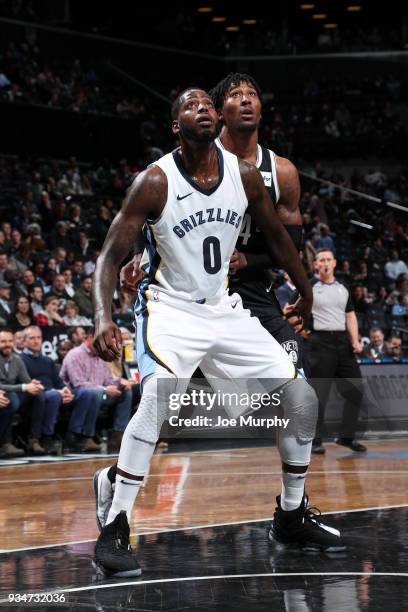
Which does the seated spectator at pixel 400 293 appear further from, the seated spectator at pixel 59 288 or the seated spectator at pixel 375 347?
the seated spectator at pixel 59 288

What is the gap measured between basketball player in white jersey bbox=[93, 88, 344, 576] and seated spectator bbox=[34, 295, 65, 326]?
786 cm

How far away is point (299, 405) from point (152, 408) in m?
0.79

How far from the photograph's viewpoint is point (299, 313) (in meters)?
5.62

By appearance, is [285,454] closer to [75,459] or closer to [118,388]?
[75,459]

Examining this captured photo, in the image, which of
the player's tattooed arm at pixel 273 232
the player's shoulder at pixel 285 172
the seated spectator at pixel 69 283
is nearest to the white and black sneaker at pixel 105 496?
the player's tattooed arm at pixel 273 232

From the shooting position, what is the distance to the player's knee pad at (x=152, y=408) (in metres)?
4.86

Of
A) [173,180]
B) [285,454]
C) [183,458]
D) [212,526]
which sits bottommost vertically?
[183,458]

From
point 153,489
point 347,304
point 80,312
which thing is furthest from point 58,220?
point 153,489

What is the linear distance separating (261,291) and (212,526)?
1.34m

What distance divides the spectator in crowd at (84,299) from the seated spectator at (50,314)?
86 cm

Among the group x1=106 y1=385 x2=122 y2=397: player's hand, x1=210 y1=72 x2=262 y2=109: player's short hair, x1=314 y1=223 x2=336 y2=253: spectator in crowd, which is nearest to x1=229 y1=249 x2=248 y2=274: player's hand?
x1=210 y1=72 x2=262 y2=109: player's short hair

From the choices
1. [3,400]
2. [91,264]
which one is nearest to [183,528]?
[3,400]

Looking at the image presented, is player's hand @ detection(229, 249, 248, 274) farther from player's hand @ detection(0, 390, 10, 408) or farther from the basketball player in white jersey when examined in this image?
player's hand @ detection(0, 390, 10, 408)

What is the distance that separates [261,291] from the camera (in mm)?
5867
